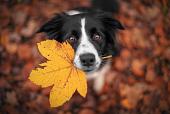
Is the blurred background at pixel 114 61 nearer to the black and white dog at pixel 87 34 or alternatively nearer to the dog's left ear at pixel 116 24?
the black and white dog at pixel 87 34

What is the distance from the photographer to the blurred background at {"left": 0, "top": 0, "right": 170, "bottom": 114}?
347 cm

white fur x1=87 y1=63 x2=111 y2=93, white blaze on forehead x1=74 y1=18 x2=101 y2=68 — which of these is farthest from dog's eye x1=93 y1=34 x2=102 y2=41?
white fur x1=87 y1=63 x2=111 y2=93

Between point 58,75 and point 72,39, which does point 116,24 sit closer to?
point 72,39

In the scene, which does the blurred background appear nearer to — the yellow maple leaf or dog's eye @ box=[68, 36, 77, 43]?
dog's eye @ box=[68, 36, 77, 43]

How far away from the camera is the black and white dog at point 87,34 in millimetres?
2777

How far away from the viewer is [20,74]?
12.0 ft

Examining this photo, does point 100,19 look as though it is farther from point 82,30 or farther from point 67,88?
point 67,88

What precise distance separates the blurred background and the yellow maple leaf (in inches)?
52.1

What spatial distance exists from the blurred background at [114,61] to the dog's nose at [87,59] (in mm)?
822

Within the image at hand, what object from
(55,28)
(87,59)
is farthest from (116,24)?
(87,59)

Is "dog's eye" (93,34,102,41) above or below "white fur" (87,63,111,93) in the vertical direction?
above

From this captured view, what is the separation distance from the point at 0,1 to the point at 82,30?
1561 mm

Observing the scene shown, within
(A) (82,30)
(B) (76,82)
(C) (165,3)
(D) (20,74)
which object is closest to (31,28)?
(D) (20,74)

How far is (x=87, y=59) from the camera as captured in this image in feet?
9.05
